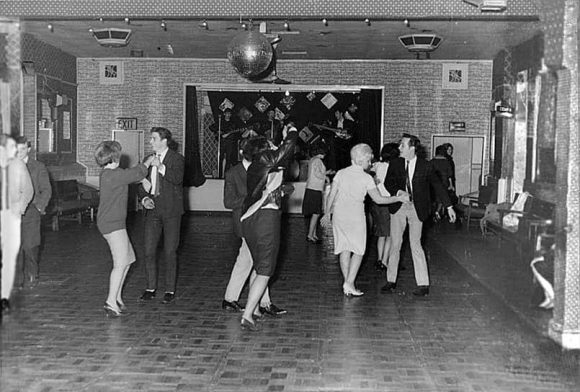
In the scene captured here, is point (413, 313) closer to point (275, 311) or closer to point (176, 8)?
point (275, 311)

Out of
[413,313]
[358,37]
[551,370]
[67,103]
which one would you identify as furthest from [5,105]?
[67,103]

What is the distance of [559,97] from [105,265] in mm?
5998

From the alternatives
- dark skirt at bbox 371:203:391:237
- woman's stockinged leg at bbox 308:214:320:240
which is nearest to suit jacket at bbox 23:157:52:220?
dark skirt at bbox 371:203:391:237

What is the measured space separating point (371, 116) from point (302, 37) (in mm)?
3556

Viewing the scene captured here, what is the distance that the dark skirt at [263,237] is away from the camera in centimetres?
559

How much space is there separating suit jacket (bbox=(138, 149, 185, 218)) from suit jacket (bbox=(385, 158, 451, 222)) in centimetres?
194

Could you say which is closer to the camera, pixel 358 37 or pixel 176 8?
pixel 176 8

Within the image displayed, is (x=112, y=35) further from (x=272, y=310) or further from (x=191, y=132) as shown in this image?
(x=191, y=132)

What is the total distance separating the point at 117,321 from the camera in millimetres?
6008

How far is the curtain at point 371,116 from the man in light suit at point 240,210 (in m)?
9.18

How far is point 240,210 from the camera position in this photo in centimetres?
608

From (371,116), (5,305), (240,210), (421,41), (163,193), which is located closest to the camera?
(5,305)

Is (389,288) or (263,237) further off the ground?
(263,237)

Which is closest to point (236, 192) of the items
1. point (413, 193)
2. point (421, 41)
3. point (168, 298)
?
point (168, 298)
